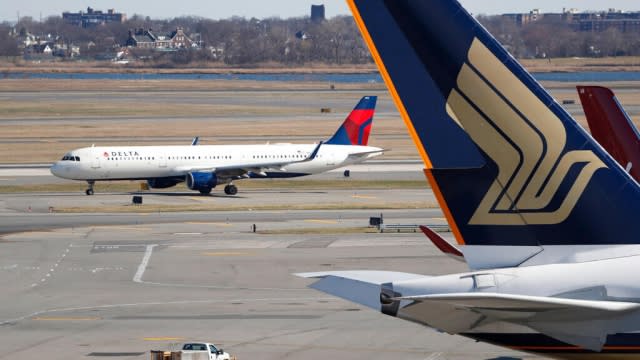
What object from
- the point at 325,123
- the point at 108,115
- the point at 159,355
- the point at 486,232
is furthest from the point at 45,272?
the point at 108,115

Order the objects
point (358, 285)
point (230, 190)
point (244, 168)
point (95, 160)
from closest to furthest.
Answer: point (358, 285)
point (95, 160)
point (244, 168)
point (230, 190)

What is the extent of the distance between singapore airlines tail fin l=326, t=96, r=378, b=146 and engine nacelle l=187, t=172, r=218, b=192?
10.1 m

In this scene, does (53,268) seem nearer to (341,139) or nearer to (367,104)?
(341,139)

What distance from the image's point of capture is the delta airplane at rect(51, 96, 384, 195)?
7356 centimetres

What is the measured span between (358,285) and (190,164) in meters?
62.0

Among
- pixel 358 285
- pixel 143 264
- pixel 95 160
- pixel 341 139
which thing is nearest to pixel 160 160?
pixel 95 160

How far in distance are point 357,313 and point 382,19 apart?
24.0 meters

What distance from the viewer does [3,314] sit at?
1438 inches

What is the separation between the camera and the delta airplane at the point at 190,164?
241 feet

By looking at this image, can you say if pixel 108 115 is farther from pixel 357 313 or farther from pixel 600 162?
pixel 600 162

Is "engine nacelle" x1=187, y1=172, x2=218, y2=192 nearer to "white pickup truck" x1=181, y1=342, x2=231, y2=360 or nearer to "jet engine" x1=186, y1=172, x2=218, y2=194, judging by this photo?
"jet engine" x1=186, y1=172, x2=218, y2=194

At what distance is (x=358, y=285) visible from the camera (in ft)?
43.6

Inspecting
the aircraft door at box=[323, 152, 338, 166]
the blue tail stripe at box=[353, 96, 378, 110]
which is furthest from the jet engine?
the blue tail stripe at box=[353, 96, 378, 110]

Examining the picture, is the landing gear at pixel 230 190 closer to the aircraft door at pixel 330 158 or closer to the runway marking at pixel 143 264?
the aircraft door at pixel 330 158
